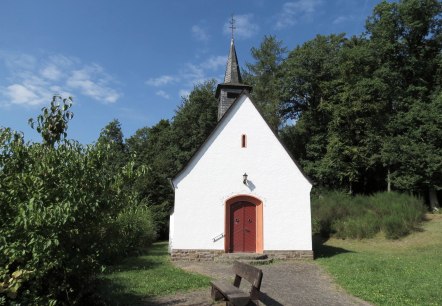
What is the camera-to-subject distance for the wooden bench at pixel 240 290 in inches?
254

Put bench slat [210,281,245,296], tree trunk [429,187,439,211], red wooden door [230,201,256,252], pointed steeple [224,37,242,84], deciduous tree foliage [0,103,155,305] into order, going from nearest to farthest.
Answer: deciduous tree foliage [0,103,155,305], bench slat [210,281,245,296], red wooden door [230,201,256,252], pointed steeple [224,37,242,84], tree trunk [429,187,439,211]

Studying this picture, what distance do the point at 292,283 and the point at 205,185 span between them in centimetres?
609

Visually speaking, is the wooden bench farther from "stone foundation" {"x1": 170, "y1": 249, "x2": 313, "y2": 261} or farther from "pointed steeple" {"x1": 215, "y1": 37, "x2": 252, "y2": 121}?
"pointed steeple" {"x1": 215, "y1": 37, "x2": 252, "y2": 121}

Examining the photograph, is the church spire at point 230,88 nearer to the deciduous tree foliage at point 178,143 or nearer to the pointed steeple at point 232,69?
the pointed steeple at point 232,69

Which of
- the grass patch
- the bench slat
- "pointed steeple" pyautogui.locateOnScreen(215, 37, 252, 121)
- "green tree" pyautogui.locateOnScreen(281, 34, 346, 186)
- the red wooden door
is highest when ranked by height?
"green tree" pyautogui.locateOnScreen(281, 34, 346, 186)

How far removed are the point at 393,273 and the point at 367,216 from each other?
11638 millimetres

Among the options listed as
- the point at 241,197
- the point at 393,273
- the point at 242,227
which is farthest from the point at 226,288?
the point at 241,197

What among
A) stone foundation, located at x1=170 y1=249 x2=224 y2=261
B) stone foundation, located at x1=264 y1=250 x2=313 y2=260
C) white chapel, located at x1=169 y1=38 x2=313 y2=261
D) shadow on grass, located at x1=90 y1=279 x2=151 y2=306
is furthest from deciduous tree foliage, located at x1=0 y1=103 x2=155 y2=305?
stone foundation, located at x1=264 y1=250 x2=313 y2=260

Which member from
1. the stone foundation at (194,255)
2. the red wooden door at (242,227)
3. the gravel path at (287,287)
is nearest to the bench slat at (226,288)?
the gravel path at (287,287)

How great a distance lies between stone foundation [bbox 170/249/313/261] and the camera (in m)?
14.6

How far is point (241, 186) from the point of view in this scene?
15492 mm

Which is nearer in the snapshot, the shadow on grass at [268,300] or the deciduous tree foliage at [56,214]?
the deciduous tree foliage at [56,214]

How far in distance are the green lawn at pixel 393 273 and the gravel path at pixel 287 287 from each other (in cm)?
42

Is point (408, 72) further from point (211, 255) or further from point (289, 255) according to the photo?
point (211, 255)
